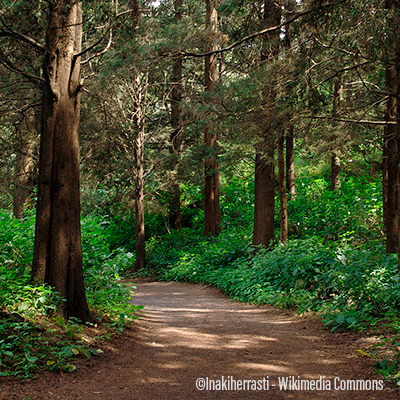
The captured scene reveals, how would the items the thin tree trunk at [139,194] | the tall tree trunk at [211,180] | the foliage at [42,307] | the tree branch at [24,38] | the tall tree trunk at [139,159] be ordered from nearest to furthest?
1. the foliage at [42,307]
2. the tree branch at [24,38]
3. the tall tree trunk at [139,159]
4. the thin tree trunk at [139,194]
5. the tall tree trunk at [211,180]

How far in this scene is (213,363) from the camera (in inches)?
192

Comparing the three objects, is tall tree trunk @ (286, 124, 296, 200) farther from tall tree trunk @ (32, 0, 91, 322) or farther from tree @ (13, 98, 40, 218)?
tall tree trunk @ (32, 0, 91, 322)

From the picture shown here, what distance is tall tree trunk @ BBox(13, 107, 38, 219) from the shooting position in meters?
13.4

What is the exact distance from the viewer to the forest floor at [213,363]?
3.91 metres

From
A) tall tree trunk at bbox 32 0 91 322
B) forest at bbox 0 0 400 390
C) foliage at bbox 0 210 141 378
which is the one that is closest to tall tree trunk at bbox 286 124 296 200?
forest at bbox 0 0 400 390

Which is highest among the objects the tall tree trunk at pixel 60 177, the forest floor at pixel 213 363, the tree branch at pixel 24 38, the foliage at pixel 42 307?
the tree branch at pixel 24 38

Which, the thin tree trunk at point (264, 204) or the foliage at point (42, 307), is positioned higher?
the thin tree trunk at point (264, 204)

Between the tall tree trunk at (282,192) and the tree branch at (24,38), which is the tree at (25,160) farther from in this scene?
the tree branch at (24,38)

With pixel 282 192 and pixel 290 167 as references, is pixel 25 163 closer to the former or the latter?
pixel 282 192

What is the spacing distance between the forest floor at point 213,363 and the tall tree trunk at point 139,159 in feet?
34.0

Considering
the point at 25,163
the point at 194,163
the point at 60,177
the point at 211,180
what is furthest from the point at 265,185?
the point at 60,177

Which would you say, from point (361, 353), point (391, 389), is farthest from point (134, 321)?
point (391, 389)

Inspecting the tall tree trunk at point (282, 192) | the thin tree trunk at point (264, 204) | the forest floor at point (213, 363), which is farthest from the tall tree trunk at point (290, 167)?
the forest floor at point (213, 363)

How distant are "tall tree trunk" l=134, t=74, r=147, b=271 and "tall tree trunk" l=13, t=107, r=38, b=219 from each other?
12.8ft
